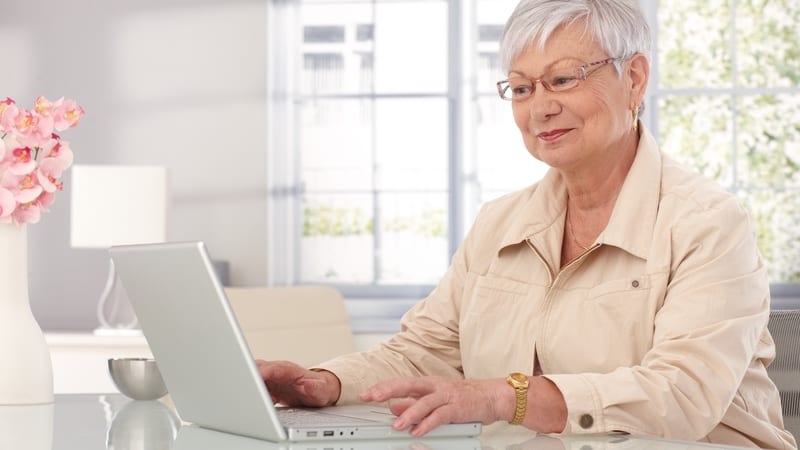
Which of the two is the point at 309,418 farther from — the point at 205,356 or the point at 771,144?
the point at 771,144

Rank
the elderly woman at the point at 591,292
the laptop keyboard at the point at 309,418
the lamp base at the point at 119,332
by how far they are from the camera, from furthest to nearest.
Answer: the lamp base at the point at 119,332, the elderly woman at the point at 591,292, the laptop keyboard at the point at 309,418

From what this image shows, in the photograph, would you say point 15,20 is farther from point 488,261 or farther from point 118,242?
point 488,261

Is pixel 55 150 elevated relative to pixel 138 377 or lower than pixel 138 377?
elevated

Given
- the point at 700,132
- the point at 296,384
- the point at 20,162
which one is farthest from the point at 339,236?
the point at 296,384

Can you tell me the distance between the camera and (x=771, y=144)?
5.10 m

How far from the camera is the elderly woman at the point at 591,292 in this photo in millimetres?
1534

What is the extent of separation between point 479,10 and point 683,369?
3.78 m

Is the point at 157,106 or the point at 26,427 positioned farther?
the point at 157,106

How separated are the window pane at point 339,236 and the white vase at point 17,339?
320 cm

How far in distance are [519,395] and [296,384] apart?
358 mm

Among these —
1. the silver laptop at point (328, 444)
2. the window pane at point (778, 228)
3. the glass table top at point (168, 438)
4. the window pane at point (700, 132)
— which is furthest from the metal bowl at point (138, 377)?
the window pane at point (778, 228)

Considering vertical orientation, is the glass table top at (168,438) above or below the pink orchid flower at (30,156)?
below

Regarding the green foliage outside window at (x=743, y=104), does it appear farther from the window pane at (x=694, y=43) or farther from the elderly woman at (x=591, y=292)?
the elderly woman at (x=591, y=292)

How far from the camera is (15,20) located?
206 inches
